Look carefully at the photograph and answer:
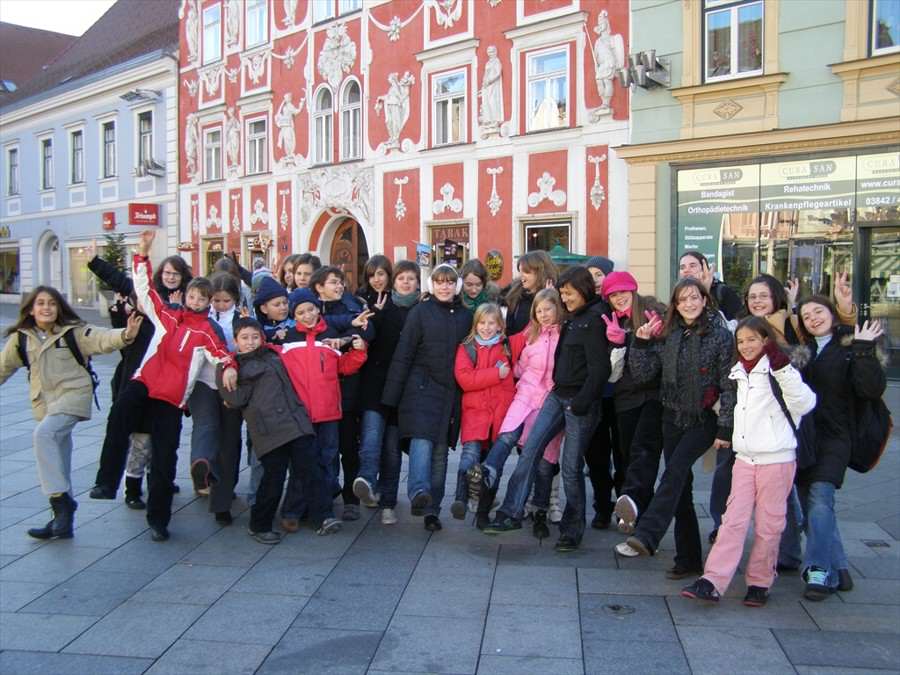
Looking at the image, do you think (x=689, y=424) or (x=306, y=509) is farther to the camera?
(x=306, y=509)

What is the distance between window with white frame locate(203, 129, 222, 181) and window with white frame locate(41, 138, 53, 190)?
9790 millimetres

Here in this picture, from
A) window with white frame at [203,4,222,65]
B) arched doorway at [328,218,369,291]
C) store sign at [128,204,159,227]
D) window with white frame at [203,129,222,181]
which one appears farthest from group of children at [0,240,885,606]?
store sign at [128,204,159,227]

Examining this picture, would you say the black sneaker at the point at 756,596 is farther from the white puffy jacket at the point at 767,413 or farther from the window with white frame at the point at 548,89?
the window with white frame at the point at 548,89

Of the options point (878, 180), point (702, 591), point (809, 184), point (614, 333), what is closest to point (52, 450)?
point (614, 333)

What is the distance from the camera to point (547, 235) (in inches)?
667

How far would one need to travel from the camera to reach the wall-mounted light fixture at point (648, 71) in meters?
14.4

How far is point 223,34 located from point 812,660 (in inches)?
925

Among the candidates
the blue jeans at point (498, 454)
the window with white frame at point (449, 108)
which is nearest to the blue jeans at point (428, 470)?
the blue jeans at point (498, 454)

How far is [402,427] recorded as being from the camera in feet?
19.6

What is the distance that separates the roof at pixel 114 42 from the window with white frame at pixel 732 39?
18.0m

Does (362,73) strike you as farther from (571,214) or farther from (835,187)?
(835,187)

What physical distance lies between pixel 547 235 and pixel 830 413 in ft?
40.5

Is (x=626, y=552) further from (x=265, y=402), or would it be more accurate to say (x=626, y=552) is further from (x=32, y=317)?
(x=32, y=317)

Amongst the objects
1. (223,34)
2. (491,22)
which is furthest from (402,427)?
(223,34)
